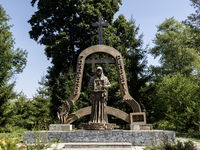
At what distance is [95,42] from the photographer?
18875 millimetres

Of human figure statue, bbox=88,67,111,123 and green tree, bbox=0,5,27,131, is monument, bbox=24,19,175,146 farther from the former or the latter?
green tree, bbox=0,5,27,131

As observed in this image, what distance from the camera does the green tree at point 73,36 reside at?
18.4 metres

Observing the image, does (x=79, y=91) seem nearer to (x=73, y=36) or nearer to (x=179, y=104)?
(x=179, y=104)

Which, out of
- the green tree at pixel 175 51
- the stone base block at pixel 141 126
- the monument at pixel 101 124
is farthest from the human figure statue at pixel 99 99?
the green tree at pixel 175 51

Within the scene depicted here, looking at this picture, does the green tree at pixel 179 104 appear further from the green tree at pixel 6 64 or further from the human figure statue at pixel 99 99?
the green tree at pixel 6 64

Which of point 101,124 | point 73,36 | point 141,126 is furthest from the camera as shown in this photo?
point 73,36

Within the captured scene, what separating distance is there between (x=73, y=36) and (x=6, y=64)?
271 inches

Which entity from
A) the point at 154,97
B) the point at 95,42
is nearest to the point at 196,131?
the point at 154,97

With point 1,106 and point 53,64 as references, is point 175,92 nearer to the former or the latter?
point 53,64

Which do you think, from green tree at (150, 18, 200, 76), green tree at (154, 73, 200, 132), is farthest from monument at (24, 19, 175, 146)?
green tree at (150, 18, 200, 76)

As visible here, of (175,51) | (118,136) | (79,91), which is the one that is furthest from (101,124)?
(175,51)

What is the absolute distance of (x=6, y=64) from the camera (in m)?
17.4

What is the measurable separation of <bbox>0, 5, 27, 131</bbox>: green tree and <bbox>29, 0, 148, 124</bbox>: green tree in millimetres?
2745

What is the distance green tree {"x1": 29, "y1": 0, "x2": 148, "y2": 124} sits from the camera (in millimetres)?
18359
